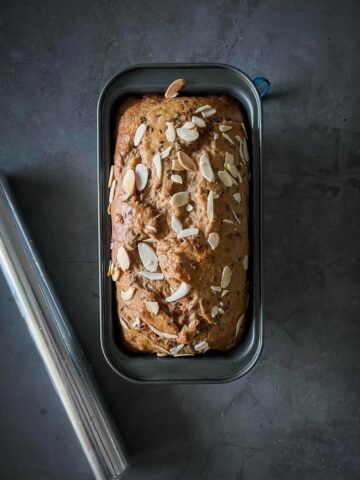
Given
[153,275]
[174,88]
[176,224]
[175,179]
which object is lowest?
[153,275]

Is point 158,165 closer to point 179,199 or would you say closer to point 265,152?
point 179,199

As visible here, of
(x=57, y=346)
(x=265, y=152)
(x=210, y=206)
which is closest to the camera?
(x=210, y=206)

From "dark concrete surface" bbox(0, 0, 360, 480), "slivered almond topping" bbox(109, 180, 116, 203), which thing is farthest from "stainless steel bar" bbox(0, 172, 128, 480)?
"slivered almond topping" bbox(109, 180, 116, 203)

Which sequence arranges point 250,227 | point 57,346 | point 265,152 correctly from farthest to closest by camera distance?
point 265,152
point 57,346
point 250,227

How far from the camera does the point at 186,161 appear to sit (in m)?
1.42

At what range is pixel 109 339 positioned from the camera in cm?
150

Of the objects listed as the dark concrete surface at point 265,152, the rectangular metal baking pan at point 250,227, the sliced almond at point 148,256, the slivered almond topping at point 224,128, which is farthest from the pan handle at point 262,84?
the sliced almond at point 148,256

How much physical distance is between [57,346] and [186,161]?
745 millimetres

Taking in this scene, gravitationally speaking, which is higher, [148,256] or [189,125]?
[189,125]

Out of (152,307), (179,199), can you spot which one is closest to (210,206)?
(179,199)

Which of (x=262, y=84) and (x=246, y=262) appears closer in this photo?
(x=246, y=262)

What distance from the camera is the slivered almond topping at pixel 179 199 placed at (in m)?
1.40

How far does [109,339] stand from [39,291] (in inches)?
13.9

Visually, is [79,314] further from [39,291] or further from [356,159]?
[356,159]
